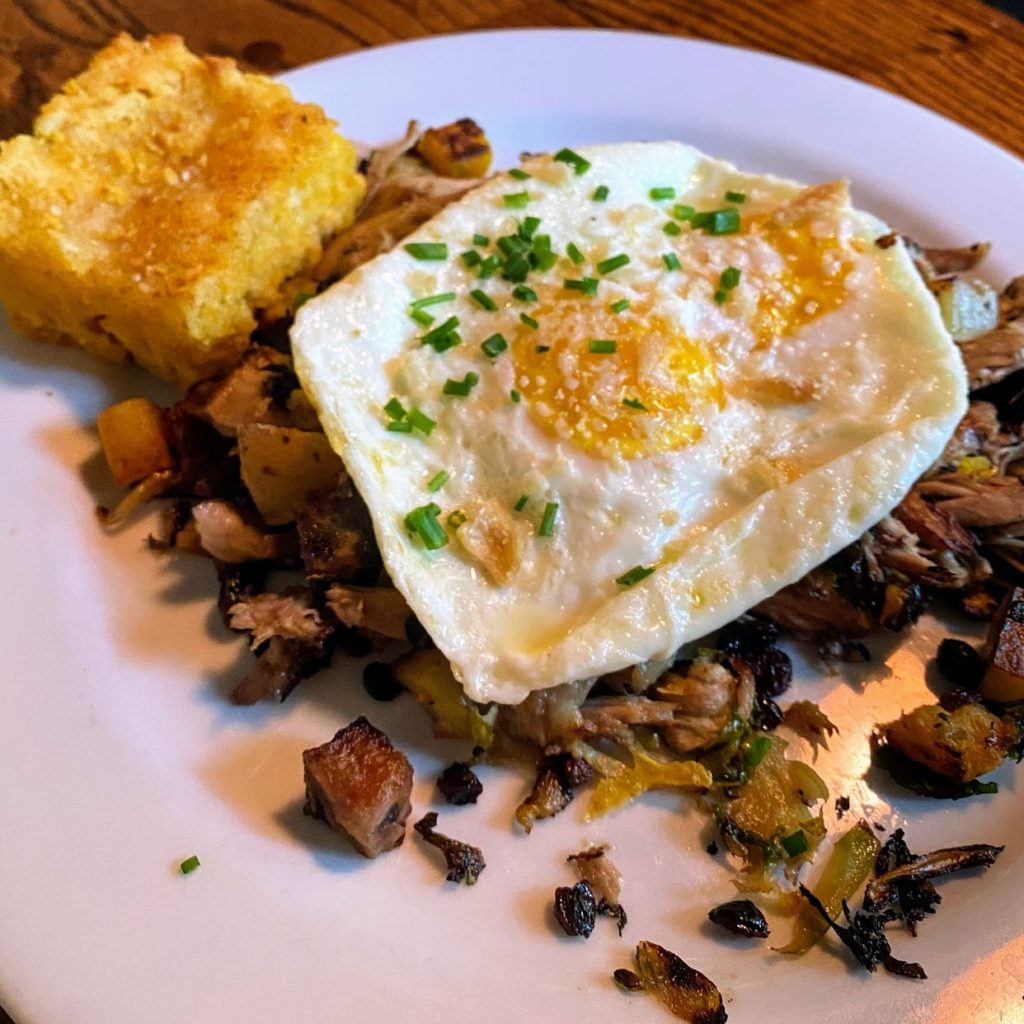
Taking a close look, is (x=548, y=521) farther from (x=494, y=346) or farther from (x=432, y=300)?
(x=432, y=300)

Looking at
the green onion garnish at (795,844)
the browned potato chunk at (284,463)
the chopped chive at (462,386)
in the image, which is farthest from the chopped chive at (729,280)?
the green onion garnish at (795,844)

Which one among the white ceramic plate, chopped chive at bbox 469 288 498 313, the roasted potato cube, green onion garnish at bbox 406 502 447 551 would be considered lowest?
the white ceramic plate

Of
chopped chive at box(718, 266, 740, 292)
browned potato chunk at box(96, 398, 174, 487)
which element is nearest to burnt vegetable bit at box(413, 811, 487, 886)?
browned potato chunk at box(96, 398, 174, 487)

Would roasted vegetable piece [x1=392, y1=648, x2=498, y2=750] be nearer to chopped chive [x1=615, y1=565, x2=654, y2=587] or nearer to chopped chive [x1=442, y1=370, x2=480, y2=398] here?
chopped chive [x1=615, y1=565, x2=654, y2=587]

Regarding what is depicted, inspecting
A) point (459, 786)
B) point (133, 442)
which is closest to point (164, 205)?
point (133, 442)

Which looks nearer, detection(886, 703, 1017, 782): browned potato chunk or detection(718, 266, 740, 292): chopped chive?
detection(886, 703, 1017, 782): browned potato chunk
